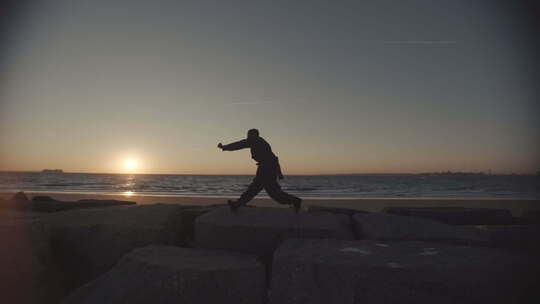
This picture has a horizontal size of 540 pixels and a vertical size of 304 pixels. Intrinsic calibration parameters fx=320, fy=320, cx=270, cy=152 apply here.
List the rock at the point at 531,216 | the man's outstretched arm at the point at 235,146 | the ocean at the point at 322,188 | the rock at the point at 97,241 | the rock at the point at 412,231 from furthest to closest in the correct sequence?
the ocean at the point at 322,188, the rock at the point at 531,216, the man's outstretched arm at the point at 235,146, the rock at the point at 97,241, the rock at the point at 412,231

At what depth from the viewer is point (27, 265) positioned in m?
3.77

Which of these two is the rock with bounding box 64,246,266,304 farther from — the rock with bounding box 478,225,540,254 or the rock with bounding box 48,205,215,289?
the rock with bounding box 478,225,540,254

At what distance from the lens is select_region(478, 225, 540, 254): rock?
4.23 metres

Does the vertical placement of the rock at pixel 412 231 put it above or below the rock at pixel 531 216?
above

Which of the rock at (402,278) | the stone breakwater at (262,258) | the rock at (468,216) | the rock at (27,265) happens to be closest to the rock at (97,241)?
the stone breakwater at (262,258)

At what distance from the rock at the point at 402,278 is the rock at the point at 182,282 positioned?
0.95 feet

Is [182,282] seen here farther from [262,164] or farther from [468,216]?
[468,216]

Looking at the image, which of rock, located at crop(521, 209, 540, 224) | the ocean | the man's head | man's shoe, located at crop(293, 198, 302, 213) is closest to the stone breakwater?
man's shoe, located at crop(293, 198, 302, 213)

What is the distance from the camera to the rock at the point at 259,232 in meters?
4.20

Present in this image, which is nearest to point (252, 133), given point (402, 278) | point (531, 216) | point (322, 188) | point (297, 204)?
point (297, 204)

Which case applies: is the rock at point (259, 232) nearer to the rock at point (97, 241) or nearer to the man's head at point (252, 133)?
the rock at point (97, 241)

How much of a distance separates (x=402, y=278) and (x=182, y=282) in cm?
195

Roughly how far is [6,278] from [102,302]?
1296 mm

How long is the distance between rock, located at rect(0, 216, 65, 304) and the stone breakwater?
0.01 meters
